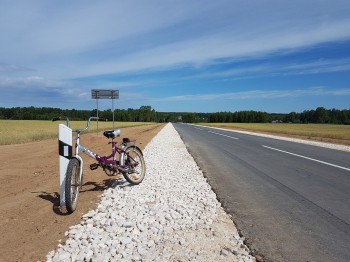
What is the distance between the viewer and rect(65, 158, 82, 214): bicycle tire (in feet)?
17.9

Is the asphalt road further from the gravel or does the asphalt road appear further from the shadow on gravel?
the shadow on gravel

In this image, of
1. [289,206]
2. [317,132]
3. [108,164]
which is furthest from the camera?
[317,132]

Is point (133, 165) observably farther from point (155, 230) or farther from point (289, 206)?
point (289, 206)

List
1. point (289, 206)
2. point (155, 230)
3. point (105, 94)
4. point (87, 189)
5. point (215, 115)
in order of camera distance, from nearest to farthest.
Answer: point (155, 230), point (289, 206), point (87, 189), point (105, 94), point (215, 115)

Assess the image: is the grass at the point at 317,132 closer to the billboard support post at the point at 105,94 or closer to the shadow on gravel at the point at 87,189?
the billboard support post at the point at 105,94

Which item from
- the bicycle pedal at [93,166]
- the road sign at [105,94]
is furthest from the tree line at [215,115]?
the bicycle pedal at [93,166]

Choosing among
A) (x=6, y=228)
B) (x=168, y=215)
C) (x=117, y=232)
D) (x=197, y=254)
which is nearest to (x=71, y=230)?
(x=117, y=232)

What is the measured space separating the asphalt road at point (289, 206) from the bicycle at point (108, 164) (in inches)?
76.4

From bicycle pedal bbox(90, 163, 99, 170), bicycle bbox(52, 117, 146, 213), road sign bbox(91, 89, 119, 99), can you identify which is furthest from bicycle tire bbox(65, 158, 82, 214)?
road sign bbox(91, 89, 119, 99)

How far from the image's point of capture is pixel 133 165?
7703 millimetres

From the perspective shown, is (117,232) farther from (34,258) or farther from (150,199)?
(150,199)

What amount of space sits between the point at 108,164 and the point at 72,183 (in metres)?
1.26

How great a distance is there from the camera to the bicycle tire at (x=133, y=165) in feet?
24.8

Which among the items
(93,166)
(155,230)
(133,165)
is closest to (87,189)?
(93,166)
